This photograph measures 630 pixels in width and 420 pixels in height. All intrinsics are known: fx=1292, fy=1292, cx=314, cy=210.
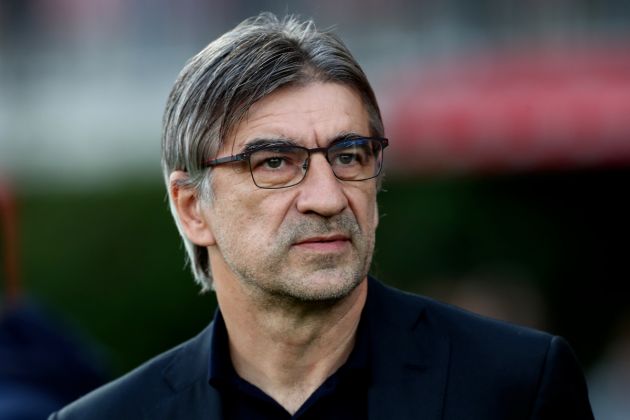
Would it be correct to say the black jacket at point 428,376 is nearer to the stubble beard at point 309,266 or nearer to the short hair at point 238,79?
the stubble beard at point 309,266

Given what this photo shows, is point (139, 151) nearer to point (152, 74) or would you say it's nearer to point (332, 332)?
point (152, 74)

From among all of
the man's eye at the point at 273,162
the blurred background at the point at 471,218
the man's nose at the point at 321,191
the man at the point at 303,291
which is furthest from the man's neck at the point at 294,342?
the blurred background at the point at 471,218

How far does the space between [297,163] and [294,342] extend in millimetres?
521

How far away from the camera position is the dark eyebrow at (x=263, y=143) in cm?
359

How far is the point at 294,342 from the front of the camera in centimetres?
370

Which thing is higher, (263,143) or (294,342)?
(263,143)

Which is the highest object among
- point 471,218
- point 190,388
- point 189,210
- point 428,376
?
point 189,210

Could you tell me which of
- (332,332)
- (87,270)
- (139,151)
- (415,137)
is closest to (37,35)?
(139,151)

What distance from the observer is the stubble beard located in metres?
3.53

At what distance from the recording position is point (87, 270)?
10242 mm

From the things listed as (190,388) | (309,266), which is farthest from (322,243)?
(190,388)

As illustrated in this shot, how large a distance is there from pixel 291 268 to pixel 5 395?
169cm

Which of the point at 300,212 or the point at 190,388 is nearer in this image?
the point at 300,212

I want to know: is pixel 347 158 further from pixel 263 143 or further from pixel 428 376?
pixel 428 376
